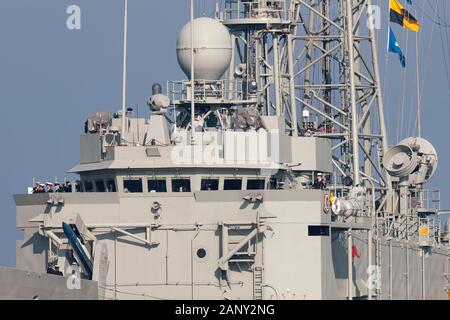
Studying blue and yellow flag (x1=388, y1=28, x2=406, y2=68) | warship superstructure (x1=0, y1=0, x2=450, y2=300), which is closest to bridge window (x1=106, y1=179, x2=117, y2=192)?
warship superstructure (x1=0, y1=0, x2=450, y2=300)

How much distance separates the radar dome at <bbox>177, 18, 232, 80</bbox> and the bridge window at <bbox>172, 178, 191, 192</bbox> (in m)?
5.44

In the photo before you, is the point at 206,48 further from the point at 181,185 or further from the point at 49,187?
the point at 49,187

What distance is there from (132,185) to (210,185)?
2.68 metres

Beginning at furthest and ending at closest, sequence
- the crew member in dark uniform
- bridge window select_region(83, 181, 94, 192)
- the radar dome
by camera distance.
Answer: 1. the radar dome
2. the crew member in dark uniform
3. bridge window select_region(83, 181, 94, 192)

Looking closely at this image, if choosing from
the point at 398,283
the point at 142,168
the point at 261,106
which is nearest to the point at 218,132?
the point at 142,168

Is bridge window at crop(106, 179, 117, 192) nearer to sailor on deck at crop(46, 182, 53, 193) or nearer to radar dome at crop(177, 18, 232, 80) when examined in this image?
sailor on deck at crop(46, 182, 53, 193)

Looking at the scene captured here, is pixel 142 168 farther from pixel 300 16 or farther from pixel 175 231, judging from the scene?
pixel 300 16

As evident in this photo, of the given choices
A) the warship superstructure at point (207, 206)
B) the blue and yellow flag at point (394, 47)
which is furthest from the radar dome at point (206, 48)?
the blue and yellow flag at point (394, 47)

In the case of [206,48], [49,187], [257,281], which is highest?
[206,48]

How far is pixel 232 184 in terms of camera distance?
76.8 metres

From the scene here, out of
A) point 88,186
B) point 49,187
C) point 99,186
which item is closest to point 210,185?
point 99,186

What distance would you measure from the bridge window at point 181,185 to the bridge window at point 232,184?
1249 millimetres

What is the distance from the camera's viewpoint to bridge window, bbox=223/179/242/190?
76688 millimetres

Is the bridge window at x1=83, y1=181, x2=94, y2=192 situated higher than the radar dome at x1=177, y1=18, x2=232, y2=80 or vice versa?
the radar dome at x1=177, y1=18, x2=232, y2=80
